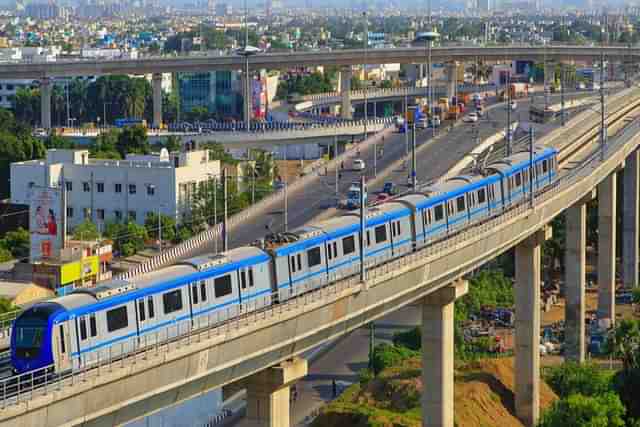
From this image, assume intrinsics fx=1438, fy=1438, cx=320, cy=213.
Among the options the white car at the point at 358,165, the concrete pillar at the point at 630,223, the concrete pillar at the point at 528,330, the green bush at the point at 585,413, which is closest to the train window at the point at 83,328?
the green bush at the point at 585,413

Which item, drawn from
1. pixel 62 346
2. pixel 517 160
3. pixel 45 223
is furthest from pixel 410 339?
pixel 62 346

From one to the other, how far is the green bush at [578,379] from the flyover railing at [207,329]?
679cm

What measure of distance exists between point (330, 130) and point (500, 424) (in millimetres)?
64878

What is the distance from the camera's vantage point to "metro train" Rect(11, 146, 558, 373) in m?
27.5

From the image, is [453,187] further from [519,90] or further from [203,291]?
[519,90]

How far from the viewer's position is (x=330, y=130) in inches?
4424

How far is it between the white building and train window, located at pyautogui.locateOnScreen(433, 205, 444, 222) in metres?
26.4

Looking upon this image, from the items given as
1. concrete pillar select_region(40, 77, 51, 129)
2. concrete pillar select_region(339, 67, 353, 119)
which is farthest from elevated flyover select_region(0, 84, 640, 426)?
concrete pillar select_region(339, 67, 353, 119)

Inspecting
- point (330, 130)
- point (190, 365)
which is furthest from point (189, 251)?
point (330, 130)

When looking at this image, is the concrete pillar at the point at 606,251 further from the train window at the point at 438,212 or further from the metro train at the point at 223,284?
the train window at the point at 438,212

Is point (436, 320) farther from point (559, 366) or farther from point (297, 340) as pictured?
point (559, 366)

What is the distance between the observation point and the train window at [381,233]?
131 ft

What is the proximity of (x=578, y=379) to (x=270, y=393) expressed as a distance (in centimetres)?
2163

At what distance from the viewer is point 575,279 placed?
63469mm
